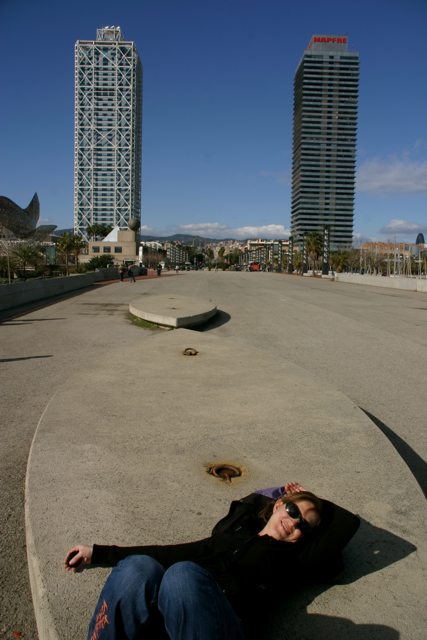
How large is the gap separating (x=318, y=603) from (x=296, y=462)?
1.35 metres

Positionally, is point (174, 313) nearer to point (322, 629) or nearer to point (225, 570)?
point (225, 570)

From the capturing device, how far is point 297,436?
3.77 metres

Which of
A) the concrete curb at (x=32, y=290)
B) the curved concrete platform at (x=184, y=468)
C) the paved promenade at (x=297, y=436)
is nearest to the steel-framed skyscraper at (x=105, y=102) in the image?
the concrete curb at (x=32, y=290)

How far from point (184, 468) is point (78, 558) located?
1.15 metres

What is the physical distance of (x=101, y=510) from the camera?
2.59 metres

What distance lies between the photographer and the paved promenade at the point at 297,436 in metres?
2.01

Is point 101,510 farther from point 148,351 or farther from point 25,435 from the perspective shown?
point 148,351

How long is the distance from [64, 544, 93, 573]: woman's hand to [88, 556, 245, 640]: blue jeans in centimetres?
42

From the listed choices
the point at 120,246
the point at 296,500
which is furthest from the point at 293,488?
the point at 120,246

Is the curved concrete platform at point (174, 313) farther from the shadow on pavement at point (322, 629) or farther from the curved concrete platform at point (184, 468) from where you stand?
the shadow on pavement at point (322, 629)

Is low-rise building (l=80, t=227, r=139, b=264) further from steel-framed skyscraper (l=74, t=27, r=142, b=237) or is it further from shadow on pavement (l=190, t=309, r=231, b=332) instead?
steel-framed skyscraper (l=74, t=27, r=142, b=237)

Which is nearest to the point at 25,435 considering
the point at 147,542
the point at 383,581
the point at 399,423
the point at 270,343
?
the point at 147,542

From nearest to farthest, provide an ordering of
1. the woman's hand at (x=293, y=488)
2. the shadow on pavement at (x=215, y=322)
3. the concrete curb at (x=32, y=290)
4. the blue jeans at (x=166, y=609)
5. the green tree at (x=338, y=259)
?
the blue jeans at (x=166, y=609) < the woman's hand at (x=293, y=488) < the shadow on pavement at (x=215, y=322) < the concrete curb at (x=32, y=290) < the green tree at (x=338, y=259)

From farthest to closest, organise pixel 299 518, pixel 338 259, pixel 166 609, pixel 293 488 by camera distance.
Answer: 1. pixel 338 259
2. pixel 293 488
3. pixel 299 518
4. pixel 166 609
